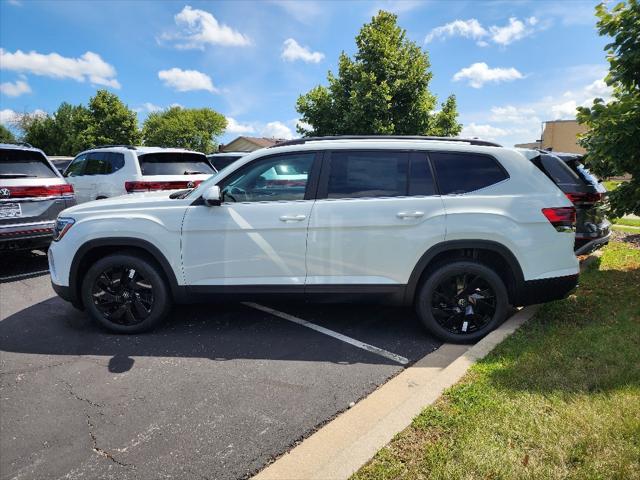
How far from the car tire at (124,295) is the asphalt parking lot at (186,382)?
166 mm

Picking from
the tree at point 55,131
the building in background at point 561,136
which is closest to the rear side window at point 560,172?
the building in background at point 561,136

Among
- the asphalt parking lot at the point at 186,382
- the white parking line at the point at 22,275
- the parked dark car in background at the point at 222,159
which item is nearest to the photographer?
the asphalt parking lot at the point at 186,382

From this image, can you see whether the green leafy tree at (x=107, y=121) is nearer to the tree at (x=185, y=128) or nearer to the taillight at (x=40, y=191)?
the tree at (x=185, y=128)

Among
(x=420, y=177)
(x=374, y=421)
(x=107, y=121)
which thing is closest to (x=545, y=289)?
(x=420, y=177)

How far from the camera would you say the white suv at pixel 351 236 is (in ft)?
12.8

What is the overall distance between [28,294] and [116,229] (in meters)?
2.57

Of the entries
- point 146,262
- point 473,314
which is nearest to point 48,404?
point 146,262

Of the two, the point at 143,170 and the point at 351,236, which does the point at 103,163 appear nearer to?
the point at 143,170

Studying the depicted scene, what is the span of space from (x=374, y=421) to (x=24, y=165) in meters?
6.50

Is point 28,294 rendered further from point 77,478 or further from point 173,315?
point 77,478

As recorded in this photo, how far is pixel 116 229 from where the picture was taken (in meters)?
4.14

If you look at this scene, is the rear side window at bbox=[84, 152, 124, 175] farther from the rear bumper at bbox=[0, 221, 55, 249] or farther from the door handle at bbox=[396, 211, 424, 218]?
the door handle at bbox=[396, 211, 424, 218]

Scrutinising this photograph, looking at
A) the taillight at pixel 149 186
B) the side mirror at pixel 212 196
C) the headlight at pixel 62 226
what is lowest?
the headlight at pixel 62 226

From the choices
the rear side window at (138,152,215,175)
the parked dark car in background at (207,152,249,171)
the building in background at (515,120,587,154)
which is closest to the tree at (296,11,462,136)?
the parked dark car in background at (207,152,249,171)
